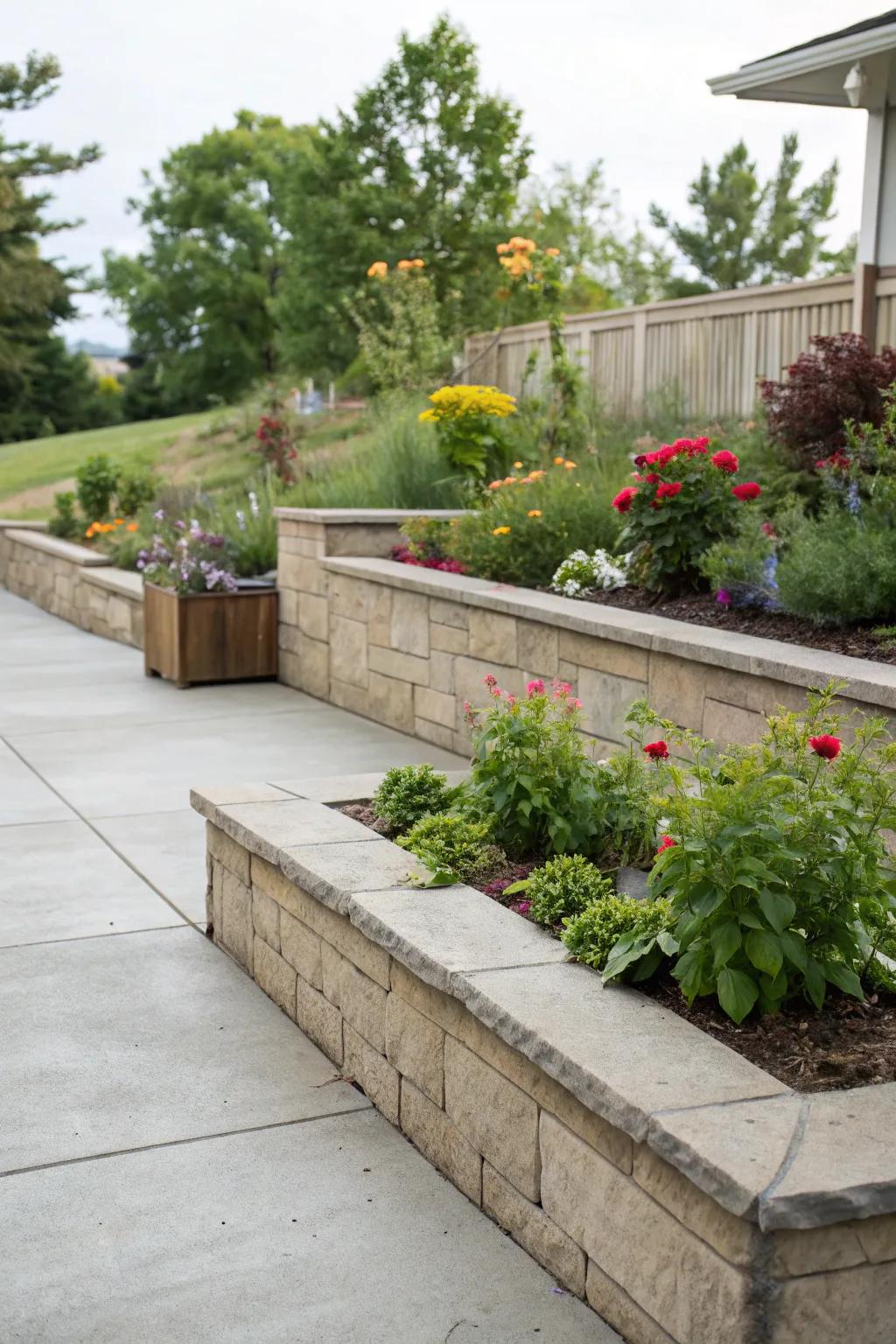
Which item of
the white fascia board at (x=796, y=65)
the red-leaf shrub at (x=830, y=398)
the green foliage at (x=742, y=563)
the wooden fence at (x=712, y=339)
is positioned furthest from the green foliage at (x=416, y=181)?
the green foliage at (x=742, y=563)

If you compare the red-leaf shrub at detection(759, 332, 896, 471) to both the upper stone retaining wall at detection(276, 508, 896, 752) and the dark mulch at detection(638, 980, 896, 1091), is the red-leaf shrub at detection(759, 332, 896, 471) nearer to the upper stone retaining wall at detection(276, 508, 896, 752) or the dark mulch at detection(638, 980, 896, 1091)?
the upper stone retaining wall at detection(276, 508, 896, 752)

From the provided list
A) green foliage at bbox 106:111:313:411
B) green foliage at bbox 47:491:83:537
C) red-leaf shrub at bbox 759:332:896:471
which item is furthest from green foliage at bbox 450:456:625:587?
green foliage at bbox 106:111:313:411

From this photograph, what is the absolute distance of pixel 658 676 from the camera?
18.1 ft

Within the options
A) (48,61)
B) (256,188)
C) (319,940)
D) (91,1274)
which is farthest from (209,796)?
(256,188)

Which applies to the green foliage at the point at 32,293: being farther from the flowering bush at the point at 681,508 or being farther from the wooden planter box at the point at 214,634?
the flowering bush at the point at 681,508

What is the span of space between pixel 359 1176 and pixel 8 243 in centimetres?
3696

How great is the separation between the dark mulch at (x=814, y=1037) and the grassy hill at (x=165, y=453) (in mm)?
15485

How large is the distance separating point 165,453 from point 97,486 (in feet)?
31.0

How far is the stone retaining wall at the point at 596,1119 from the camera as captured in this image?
204 centimetres

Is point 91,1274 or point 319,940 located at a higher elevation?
point 319,940

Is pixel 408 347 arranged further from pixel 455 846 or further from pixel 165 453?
pixel 455 846

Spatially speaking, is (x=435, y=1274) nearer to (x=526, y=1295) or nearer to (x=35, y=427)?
(x=526, y=1295)

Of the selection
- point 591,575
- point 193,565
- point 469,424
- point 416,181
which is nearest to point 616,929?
point 591,575

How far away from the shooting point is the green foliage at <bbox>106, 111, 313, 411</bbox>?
43844mm
